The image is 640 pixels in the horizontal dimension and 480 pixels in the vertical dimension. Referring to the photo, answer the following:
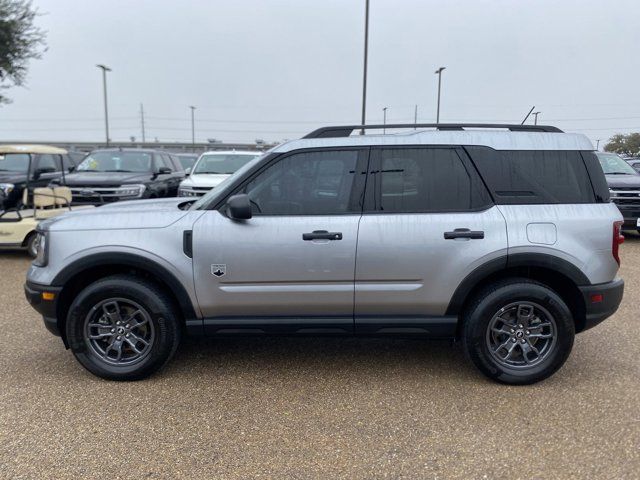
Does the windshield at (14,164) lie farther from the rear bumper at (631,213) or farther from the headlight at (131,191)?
the rear bumper at (631,213)

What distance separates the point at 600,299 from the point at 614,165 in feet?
29.0

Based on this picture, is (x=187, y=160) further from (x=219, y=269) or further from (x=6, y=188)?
(x=219, y=269)

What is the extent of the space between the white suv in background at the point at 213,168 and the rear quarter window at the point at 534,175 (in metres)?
6.61

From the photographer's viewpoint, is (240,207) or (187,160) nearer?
(240,207)

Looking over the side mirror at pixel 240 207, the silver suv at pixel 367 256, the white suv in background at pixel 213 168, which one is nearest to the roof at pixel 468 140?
the silver suv at pixel 367 256

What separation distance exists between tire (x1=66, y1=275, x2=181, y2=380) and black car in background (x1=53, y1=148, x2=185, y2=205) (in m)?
5.86

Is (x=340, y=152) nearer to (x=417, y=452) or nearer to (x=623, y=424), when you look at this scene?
(x=417, y=452)

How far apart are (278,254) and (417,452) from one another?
156 centimetres

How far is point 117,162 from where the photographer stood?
10234 millimetres

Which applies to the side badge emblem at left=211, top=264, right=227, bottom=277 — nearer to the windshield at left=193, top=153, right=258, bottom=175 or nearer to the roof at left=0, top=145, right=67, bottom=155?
the roof at left=0, top=145, right=67, bottom=155

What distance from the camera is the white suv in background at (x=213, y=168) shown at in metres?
9.43

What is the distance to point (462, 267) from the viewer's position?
11.6 ft

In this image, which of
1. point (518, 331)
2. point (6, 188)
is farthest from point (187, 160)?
point (518, 331)

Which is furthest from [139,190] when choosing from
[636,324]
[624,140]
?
[624,140]
